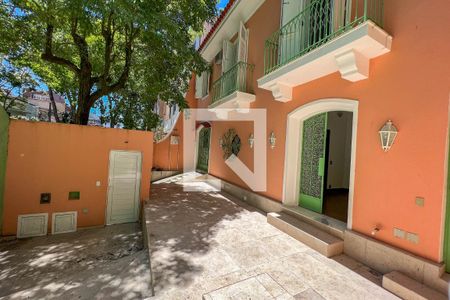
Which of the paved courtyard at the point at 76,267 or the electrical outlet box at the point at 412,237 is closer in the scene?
the electrical outlet box at the point at 412,237

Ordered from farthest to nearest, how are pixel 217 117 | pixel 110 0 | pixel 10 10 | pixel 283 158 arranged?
pixel 217 117 < pixel 10 10 < pixel 283 158 < pixel 110 0

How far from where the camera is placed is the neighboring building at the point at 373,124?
2.87 m

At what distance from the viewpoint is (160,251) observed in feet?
12.4

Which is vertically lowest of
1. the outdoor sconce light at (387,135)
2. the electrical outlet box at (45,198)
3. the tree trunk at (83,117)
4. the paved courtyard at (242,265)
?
the paved courtyard at (242,265)

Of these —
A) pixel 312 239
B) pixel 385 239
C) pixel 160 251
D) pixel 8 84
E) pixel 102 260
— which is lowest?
pixel 102 260

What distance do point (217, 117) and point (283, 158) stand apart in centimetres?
490

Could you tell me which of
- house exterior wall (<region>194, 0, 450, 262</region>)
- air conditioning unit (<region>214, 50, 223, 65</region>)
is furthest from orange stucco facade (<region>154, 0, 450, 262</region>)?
air conditioning unit (<region>214, 50, 223, 65</region>)

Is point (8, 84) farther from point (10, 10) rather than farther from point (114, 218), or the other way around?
point (114, 218)

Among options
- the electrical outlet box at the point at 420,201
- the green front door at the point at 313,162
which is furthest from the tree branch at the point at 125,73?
the electrical outlet box at the point at 420,201

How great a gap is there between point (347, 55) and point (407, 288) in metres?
3.56

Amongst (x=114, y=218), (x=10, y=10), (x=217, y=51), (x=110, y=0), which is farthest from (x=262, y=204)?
(x=10, y=10)

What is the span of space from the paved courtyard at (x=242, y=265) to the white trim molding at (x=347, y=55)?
133 inches

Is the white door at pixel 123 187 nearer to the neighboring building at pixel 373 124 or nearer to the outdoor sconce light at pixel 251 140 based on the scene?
the outdoor sconce light at pixel 251 140

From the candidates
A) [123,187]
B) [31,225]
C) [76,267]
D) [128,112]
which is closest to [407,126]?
[76,267]
